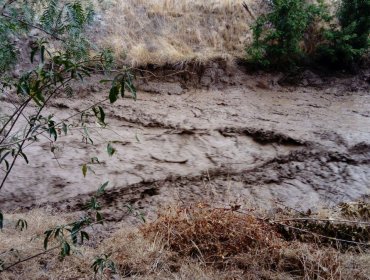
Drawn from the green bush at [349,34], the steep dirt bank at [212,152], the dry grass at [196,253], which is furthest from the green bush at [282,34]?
the dry grass at [196,253]

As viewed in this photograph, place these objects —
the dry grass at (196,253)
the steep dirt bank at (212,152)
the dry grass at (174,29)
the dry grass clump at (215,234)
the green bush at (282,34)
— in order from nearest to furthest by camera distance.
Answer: the dry grass at (196,253) < the dry grass clump at (215,234) < the steep dirt bank at (212,152) < the green bush at (282,34) < the dry grass at (174,29)

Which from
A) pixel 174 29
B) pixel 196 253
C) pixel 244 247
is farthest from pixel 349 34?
pixel 196 253

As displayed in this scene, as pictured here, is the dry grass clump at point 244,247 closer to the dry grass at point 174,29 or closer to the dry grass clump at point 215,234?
the dry grass clump at point 215,234

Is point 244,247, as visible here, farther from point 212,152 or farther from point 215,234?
point 212,152

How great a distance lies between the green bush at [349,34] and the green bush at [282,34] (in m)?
0.39

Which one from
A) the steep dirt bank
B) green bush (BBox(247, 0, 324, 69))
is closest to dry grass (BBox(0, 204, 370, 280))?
the steep dirt bank

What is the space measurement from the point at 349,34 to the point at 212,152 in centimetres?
329

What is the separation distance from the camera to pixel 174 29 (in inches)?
289

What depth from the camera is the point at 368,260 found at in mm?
3512

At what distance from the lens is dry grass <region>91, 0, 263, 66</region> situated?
6.68m

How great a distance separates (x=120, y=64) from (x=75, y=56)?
143 inches

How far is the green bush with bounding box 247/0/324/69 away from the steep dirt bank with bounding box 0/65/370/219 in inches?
27.5

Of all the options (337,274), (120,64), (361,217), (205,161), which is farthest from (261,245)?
(120,64)

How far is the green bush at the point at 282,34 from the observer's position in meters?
6.41
